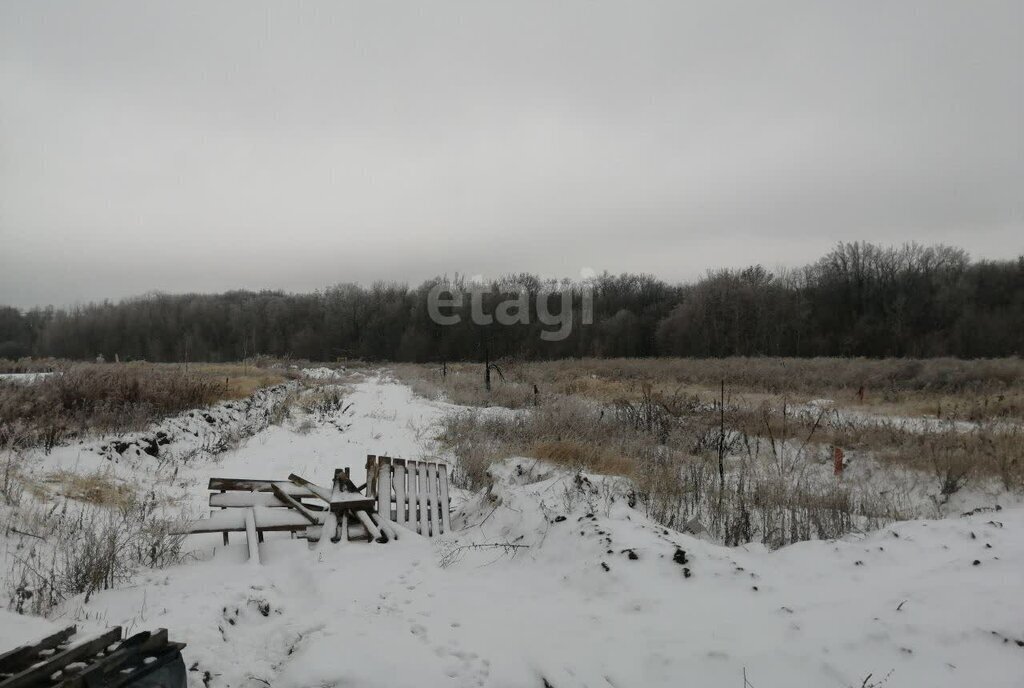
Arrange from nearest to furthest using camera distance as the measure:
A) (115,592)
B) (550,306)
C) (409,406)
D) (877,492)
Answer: (115,592), (877,492), (409,406), (550,306)

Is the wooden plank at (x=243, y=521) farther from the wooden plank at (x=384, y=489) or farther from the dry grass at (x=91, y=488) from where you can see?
Answer: the dry grass at (x=91, y=488)

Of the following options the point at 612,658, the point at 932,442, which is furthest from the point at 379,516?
the point at 932,442

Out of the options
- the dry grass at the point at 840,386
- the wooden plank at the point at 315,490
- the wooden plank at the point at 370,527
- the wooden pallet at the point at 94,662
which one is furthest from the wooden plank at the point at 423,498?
the dry grass at the point at 840,386

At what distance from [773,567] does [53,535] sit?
564 centimetres

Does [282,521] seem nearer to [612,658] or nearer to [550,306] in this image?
[612,658]

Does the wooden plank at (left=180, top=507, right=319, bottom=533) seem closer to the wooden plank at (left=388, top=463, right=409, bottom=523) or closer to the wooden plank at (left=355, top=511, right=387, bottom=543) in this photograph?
the wooden plank at (left=355, top=511, right=387, bottom=543)

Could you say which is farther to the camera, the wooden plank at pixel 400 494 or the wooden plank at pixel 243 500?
the wooden plank at pixel 400 494

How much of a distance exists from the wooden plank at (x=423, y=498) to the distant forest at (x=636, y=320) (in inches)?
952

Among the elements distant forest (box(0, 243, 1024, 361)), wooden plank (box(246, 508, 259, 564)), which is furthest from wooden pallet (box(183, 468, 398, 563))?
distant forest (box(0, 243, 1024, 361))

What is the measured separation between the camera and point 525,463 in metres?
7.42

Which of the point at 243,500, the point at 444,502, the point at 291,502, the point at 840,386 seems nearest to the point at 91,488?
the point at 243,500

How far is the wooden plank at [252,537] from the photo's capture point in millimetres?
4320

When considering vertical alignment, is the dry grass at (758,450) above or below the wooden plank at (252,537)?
below

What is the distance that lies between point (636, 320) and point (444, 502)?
56.1 meters
